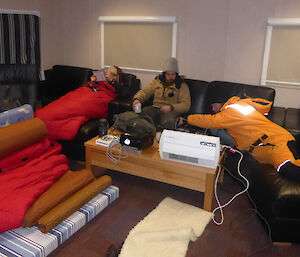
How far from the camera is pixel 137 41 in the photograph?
165 inches

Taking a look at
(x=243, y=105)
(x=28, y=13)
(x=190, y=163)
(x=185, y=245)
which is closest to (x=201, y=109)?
(x=243, y=105)

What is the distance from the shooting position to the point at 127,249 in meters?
1.92

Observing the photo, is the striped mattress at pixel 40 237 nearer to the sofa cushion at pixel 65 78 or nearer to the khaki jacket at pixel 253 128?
the khaki jacket at pixel 253 128

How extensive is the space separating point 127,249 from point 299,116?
Answer: 2.32 meters

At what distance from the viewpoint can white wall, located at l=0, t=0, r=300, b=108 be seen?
3.49m

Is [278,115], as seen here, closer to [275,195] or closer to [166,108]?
[166,108]

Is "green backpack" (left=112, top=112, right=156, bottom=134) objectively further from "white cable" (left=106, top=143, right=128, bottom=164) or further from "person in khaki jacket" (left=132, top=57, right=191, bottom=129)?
"person in khaki jacket" (left=132, top=57, right=191, bottom=129)

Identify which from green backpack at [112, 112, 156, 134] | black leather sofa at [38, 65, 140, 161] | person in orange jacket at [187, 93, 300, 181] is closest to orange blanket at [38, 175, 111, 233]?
green backpack at [112, 112, 156, 134]

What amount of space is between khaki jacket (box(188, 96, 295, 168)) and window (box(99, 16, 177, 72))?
157 centimetres

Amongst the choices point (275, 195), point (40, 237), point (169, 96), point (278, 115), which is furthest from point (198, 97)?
point (40, 237)

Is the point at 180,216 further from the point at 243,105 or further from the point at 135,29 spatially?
the point at 135,29

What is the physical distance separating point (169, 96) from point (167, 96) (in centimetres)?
3

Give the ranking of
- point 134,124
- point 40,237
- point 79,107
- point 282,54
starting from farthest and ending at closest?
point 282,54
point 79,107
point 134,124
point 40,237

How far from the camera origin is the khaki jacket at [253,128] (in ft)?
7.66
